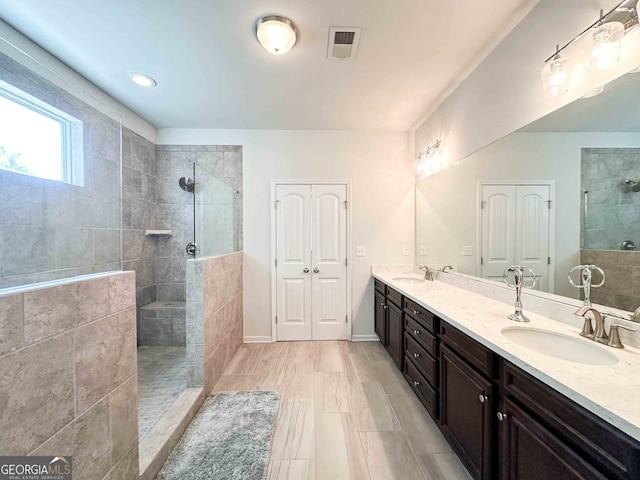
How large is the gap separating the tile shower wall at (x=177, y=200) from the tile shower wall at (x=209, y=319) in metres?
0.86

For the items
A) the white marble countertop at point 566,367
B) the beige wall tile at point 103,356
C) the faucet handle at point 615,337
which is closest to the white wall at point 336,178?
the white marble countertop at point 566,367

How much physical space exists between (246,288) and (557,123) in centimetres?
321

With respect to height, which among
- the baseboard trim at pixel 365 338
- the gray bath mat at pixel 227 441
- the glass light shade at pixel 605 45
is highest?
the glass light shade at pixel 605 45

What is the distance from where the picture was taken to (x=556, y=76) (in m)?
1.31

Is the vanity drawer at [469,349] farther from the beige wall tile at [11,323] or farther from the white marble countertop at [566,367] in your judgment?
the beige wall tile at [11,323]

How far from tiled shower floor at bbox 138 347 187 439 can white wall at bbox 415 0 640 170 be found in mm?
3228

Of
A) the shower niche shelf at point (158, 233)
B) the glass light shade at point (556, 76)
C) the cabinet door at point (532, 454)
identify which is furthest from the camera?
the shower niche shelf at point (158, 233)

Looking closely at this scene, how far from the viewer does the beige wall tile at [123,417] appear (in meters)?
1.10

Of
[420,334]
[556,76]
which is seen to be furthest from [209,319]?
[556,76]

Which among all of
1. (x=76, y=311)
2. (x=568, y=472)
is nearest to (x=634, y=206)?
(x=568, y=472)

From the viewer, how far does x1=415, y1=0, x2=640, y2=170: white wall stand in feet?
3.98

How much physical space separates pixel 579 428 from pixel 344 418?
1.45m

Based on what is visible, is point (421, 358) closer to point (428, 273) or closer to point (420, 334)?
point (420, 334)

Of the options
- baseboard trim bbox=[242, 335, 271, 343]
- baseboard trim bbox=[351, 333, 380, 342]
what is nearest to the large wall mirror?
baseboard trim bbox=[351, 333, 380, 342]
